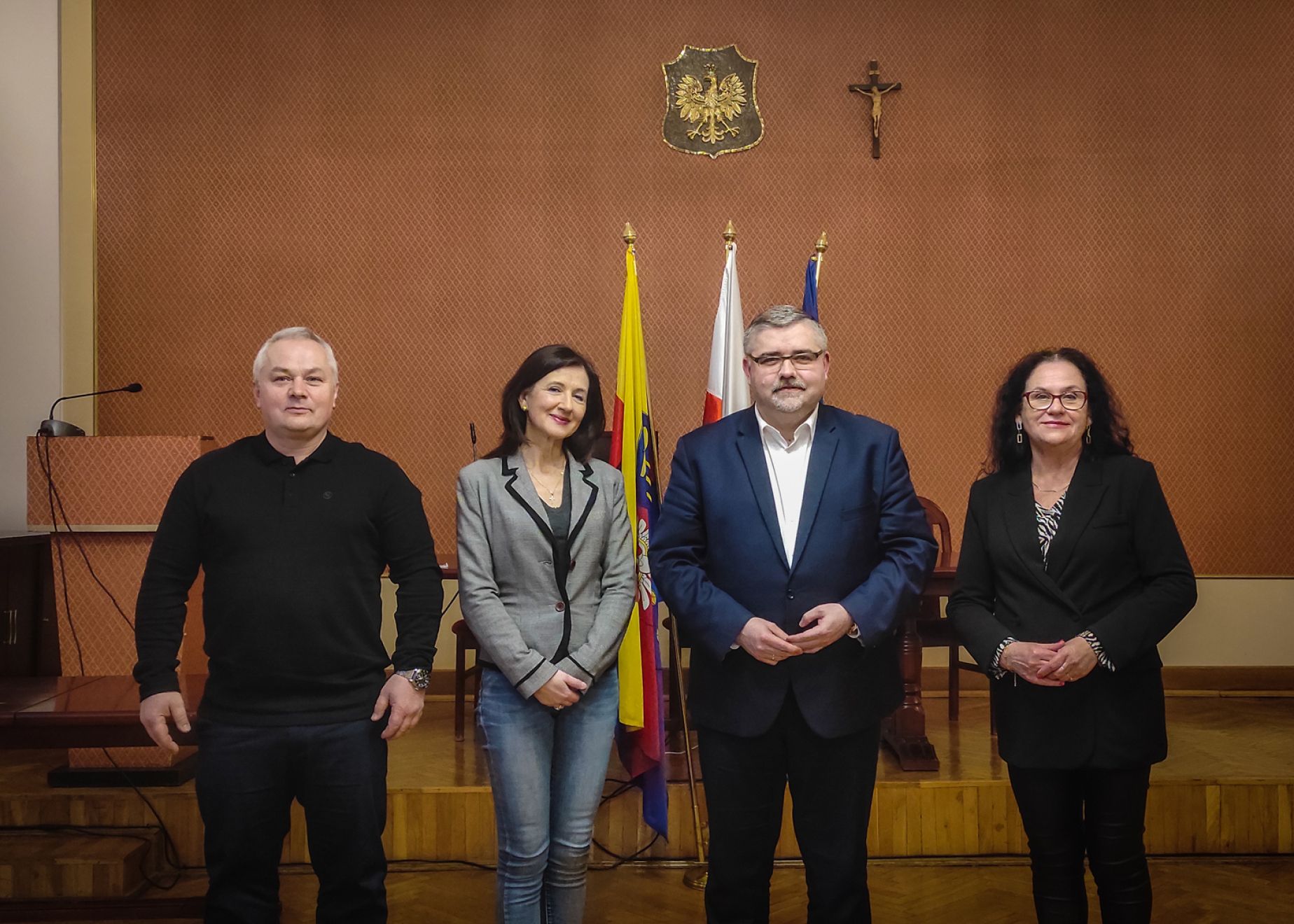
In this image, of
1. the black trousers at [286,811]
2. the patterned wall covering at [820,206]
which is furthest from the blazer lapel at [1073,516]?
the patterned wall covering at [820,206]

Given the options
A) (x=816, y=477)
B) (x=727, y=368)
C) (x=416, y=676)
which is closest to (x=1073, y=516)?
(x=816, y=477)

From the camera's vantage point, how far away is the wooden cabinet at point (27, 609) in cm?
419

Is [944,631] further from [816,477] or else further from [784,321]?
[784,321]

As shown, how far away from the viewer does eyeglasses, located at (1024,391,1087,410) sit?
2.18m

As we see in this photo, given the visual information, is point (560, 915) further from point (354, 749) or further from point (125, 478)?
point (125, 478)

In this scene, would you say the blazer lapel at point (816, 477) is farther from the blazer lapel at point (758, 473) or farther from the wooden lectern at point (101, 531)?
the wooden lectern at point (101, 531)

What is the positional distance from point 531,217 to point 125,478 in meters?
2.34

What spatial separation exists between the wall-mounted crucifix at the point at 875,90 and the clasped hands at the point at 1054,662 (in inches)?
134

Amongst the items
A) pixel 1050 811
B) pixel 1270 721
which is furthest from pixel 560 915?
pixel 1270 721

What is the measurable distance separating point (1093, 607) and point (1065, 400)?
44 cm

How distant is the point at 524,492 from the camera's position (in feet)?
7.34

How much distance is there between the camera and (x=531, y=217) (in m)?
4.96

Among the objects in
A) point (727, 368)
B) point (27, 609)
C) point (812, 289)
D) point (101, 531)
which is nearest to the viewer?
point (101, 531)

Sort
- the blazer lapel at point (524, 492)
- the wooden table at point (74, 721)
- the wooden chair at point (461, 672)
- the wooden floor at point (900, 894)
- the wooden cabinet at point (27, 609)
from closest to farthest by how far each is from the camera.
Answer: the blazer lapel at point (524, 492) < the wooden table at point (74, 721) < the wooden floor at point (900, 894) < the wooden chair at point (461, 672) < the wooden cabinet at point (27, 609)
